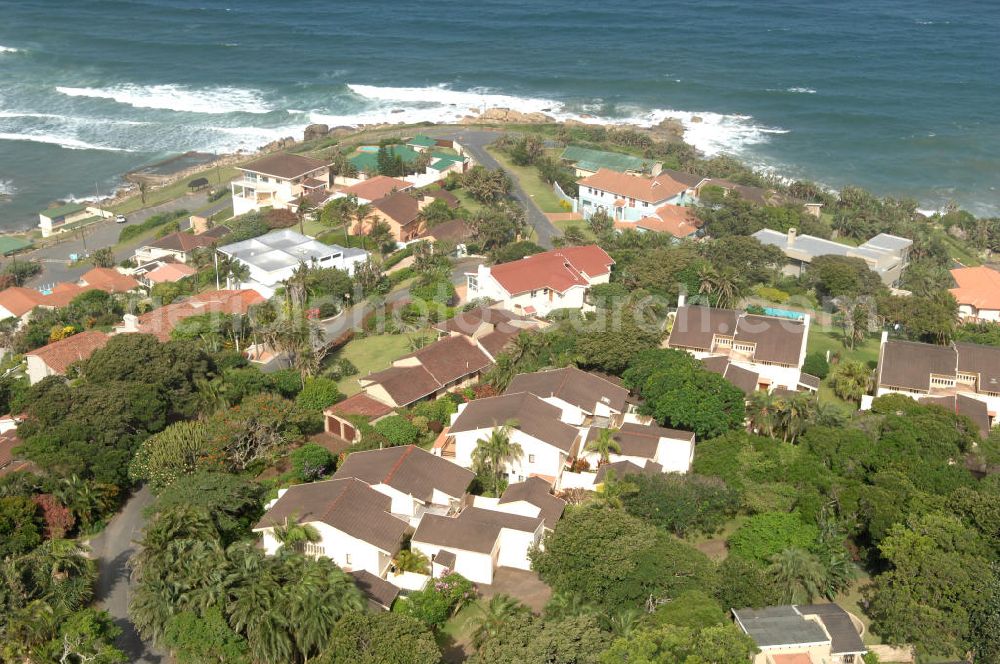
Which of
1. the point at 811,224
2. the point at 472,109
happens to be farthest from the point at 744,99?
the point at 811,224

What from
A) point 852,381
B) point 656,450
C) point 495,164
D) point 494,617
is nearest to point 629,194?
point 495,164

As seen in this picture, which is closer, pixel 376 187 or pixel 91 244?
pixel 376 187

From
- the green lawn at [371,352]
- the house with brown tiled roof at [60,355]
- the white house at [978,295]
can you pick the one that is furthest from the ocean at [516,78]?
the green lawn at [371,352]

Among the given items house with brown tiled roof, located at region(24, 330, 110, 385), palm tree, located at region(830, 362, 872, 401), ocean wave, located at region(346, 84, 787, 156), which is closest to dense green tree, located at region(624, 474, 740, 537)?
palm tree, located at region(830, 362, 872, 401)

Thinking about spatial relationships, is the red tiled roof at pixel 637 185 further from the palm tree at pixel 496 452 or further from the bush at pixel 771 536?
the bush at pixel 771 536

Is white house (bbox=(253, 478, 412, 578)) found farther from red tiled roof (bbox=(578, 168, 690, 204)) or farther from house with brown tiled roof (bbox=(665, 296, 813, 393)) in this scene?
red tiled roof (bbox=(578, 168, 690, 204))

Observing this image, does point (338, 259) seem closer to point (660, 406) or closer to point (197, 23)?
point (660, 406)

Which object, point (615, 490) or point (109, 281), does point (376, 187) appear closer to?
point (109, 281)
